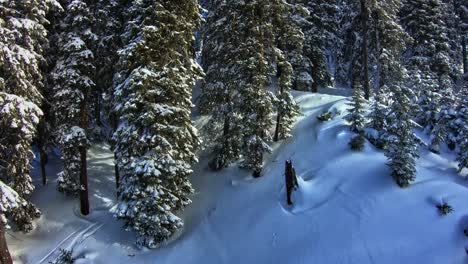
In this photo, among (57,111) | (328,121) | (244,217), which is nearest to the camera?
(244,217)

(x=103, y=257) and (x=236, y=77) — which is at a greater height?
(x=236, y=77)

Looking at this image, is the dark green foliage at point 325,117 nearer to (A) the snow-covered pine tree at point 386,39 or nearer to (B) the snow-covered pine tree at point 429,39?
(A) the snow-covered pine tree at point 386,39

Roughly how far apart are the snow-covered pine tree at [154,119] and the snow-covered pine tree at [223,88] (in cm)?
304

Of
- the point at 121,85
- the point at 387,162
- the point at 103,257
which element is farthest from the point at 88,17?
the point at 387,162

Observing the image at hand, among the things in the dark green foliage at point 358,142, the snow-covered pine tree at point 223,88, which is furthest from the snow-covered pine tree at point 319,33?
the dark green foliage at point 358,142

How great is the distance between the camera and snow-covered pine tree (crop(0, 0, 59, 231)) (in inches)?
559

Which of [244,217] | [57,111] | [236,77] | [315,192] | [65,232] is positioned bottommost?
[65,232]

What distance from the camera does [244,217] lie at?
59.5ft

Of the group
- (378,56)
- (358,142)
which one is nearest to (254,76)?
(358,142)

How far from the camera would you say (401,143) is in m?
16.0

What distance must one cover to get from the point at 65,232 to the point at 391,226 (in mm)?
14514

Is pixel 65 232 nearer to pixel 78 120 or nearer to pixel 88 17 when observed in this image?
pixel 78 120

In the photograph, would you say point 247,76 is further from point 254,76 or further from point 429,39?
point 429,39

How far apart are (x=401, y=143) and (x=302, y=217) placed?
16.2 ft
